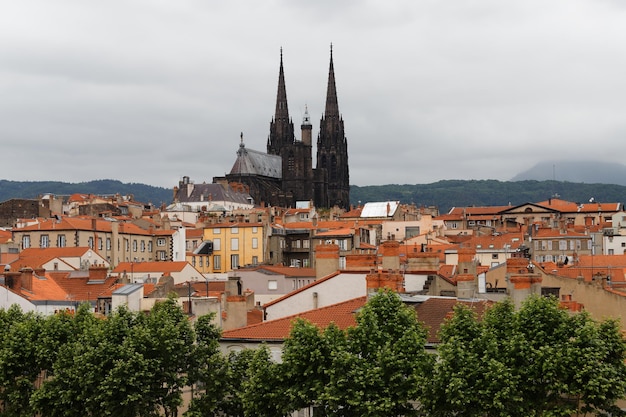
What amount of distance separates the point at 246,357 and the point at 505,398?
7.78 metres

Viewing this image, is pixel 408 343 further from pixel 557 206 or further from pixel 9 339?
pixel 557 206

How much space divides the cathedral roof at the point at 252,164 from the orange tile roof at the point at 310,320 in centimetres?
15894

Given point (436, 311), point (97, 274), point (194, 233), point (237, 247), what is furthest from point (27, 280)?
point (194, 233)

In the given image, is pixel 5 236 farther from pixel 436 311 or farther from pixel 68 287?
pixel 436 311

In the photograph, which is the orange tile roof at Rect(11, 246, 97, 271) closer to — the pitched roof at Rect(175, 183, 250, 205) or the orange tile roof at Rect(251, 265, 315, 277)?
the orange tile roof at Rect(251, 265, 315, 277)

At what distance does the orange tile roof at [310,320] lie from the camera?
28.8 m

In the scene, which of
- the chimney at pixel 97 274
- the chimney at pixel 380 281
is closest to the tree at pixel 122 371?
the chimney at pixel 380 281

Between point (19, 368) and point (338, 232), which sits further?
point (338, 232)

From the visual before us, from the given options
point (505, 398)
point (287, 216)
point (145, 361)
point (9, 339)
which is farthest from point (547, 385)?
point (287, 216)

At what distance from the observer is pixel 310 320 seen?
29.5 metres

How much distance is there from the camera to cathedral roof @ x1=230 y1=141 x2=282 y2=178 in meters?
190

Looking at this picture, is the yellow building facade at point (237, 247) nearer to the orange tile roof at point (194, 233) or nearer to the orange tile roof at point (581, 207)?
the orange tile roof at point (194, 233)

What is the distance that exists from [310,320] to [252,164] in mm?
163896

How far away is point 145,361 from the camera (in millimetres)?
27531
